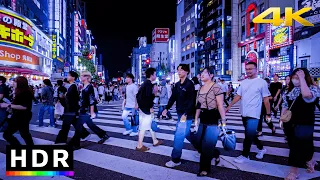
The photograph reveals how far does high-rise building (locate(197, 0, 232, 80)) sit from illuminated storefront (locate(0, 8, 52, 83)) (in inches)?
1308

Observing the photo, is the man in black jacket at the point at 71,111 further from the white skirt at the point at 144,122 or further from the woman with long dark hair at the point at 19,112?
the white skirt at the point at 144,122

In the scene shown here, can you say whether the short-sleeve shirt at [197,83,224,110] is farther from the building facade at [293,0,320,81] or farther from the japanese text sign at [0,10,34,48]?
the japanese text sign at [0,10,34,48]

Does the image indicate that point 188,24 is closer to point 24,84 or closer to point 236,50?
point 236,50

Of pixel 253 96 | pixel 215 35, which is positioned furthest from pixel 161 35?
pixel 253 96

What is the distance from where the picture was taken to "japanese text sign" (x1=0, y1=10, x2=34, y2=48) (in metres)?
28.0

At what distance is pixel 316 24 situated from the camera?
27828mm

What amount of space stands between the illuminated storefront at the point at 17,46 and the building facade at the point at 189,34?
4914 cm

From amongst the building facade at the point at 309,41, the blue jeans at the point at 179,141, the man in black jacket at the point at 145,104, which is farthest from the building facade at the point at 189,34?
the blue jeans at the point at 179,141

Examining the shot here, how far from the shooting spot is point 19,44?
30562 millimetres

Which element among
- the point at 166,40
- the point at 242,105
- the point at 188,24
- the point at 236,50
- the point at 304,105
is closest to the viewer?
the point at 304,105

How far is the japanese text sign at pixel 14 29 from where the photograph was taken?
2803 cm

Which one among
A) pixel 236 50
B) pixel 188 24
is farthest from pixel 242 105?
pixel 188 24

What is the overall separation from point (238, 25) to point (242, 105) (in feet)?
159

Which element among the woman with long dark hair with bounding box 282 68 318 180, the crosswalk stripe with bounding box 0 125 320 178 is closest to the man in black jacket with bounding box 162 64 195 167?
the crosswalk stripe with bounding box 0 125 320 178
